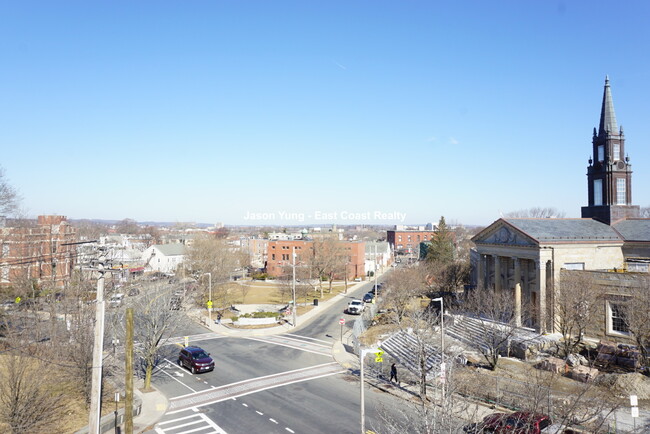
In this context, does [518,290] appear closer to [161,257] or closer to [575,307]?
[575,307]

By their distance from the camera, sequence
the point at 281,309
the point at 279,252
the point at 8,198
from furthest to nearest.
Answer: the point at 279,252
the point at 281,309
the point at 8,198

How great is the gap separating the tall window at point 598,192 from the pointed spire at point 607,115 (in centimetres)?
478

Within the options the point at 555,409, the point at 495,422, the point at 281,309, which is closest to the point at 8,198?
the point at 281,309

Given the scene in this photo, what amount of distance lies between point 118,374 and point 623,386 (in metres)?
29.5

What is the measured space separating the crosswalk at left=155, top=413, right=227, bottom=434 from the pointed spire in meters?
43.3

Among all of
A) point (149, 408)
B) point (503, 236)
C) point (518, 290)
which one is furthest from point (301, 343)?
point (503, 236)

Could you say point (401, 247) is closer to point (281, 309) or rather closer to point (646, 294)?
point (281, 309)

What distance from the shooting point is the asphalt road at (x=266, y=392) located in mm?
21469

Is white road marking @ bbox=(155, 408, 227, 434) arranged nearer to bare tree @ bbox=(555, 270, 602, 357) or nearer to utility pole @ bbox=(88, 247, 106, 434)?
utility pole @ bbox=(88, 247, 106, 434)

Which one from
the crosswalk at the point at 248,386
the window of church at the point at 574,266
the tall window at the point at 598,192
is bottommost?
the crosswalk at the point at 248,386

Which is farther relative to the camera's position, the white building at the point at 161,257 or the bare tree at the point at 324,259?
the white building at the point at 161,257

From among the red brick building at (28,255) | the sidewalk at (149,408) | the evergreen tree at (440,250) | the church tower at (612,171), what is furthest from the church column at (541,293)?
the red brick building at (28,255)

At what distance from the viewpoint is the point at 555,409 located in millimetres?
19156

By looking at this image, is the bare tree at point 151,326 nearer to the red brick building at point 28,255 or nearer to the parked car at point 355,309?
the red brick building at point 28,255
